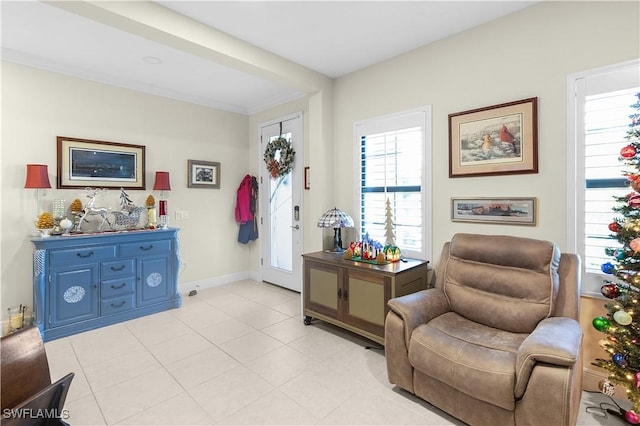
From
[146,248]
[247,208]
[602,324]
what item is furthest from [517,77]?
[146,248]

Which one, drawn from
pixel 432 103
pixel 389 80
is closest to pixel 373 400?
pixel 432 103

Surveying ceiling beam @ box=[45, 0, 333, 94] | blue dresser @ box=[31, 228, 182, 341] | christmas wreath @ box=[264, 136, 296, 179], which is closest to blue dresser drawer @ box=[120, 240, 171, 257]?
blue dresser @ box=[31, 228, 182, 341]

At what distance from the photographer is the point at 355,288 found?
9.59 feet

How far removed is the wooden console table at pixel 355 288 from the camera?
2701mm

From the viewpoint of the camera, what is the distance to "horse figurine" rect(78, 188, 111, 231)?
11.5 feet

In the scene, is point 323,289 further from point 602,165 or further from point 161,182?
point 161,182

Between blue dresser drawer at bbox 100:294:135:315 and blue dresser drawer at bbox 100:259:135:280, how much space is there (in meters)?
0.25

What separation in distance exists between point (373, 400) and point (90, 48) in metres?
3.99

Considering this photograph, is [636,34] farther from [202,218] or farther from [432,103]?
[202,218]

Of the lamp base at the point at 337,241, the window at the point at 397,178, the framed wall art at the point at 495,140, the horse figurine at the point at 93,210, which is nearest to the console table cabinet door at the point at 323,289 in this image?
the lamp base at the point at 337,241

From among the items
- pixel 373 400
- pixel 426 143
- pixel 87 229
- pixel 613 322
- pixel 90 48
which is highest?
pixel 90 48

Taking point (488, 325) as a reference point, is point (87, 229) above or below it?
above

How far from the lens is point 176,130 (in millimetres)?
4426

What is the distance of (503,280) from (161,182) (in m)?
3.97
